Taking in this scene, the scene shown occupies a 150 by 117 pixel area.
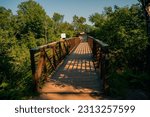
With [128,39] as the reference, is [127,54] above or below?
below

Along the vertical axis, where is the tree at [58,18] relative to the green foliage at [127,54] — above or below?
above

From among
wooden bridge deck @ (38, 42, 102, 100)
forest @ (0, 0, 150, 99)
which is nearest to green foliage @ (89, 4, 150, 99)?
forest @ (0, 0, 150, 99)

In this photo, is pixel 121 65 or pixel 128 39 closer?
pixel 121 65

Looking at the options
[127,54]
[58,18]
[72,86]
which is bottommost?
[72,86]

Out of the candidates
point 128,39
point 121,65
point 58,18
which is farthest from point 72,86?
point 58,18

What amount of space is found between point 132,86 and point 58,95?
2.14 m

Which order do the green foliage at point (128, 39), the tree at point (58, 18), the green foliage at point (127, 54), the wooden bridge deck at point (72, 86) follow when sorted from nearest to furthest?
1. the wooden bridge deck at point (72, 86)
2. the green foliage at point (127, 54)
3. the green foliage at point (128, 39)
4. the tree at point (58, 18)

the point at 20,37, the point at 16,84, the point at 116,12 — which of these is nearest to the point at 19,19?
the point at 20,37

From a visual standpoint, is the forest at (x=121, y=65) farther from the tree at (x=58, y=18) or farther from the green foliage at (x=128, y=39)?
the tree at (x=58, y=18)

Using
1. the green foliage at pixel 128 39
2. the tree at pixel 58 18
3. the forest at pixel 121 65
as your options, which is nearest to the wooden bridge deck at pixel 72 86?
the forest at pixel 121 65

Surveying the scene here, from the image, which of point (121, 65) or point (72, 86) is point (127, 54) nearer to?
point (121, 65)

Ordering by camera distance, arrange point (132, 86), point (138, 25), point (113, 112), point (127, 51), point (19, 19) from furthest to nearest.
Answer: point (19, 19)
point (138, 25)
point (127, 51)
point (132, 86)
point (113, 112)

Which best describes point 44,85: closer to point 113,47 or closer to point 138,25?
point 113,47

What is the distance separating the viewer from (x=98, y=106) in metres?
4.46
